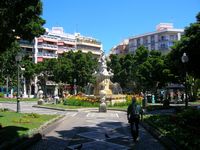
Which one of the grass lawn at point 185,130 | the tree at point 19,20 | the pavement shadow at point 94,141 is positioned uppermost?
the tree at point 19,20

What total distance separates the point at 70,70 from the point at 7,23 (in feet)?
186

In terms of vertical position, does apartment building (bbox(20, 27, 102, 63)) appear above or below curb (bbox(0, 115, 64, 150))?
above

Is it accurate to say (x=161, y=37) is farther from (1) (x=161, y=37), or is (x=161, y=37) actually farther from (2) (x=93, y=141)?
(2) (x=93, y=141)

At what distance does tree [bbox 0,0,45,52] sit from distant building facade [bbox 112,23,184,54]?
94.3m

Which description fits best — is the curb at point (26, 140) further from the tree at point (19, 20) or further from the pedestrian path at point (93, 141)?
the tree at point (19, 20)

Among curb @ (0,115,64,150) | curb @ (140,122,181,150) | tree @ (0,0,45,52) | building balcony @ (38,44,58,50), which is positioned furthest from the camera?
building balcony @ (38,44,58,50)

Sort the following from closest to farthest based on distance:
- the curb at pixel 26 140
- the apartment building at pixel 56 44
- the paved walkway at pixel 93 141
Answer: the curb at pixel 26 140
the paved walkway at pixel 93 141
the apartment building at pixel 56 44

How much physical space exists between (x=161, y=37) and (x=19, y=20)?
103 metres

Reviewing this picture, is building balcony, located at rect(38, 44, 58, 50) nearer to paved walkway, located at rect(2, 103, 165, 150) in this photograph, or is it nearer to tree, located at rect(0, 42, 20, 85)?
tree, located at rect(0, 42, 20, 85)

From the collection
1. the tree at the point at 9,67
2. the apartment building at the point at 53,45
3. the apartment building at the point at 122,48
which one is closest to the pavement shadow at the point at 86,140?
the tree at the point at 9,67

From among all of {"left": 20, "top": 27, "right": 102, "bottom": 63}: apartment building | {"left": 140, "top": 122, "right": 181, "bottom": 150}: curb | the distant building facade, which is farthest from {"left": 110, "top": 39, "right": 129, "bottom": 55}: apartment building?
{"left": 140, "top": 122, "right": 181, "bottom": 150}: curb

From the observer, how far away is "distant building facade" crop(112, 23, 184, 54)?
4429 inches

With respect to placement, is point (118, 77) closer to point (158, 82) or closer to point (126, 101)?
point (158, 82)

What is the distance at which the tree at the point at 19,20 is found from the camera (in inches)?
509
